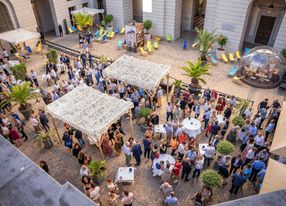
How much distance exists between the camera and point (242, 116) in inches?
501

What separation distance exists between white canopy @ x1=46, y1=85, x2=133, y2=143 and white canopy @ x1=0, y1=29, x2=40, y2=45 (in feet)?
36.9

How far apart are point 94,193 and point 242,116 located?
853cm

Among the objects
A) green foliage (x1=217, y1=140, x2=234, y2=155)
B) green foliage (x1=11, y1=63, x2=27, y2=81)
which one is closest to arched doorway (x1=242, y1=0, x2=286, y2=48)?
green foliage (x1=217, y1=140, x2=234, y2=155)

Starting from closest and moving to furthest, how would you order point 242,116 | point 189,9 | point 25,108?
point 242,116 < point 25,108 < point 189,9

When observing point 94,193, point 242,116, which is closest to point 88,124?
point 94,193

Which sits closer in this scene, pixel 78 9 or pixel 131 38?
pixel 131 38

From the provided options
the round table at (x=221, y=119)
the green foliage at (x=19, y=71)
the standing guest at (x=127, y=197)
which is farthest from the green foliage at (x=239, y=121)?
the green foliage at (x=19, y=71)

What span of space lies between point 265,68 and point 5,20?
2277 cm

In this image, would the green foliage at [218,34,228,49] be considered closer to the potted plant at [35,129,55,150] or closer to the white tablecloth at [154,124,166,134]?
the white tablecloth at [154,124,166,134]

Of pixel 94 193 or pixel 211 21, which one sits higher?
pixel 211 21

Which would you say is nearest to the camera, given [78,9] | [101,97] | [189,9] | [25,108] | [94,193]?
[94,193]

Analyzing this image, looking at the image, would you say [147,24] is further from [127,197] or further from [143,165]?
[127,197]

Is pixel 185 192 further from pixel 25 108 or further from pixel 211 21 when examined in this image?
pixel 211 21

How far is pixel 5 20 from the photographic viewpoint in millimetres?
22422
